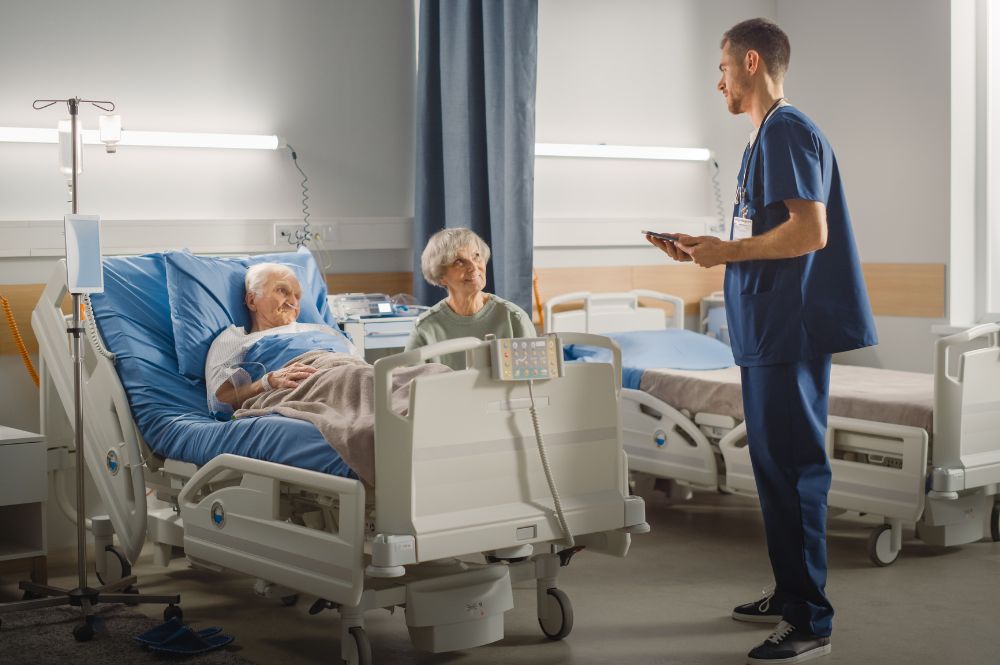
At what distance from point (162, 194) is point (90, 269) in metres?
1.33

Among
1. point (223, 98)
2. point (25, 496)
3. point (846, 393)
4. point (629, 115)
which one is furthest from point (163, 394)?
point (629, 115)

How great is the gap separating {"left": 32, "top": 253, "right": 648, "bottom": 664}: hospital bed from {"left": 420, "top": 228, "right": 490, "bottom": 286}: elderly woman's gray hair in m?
0.63

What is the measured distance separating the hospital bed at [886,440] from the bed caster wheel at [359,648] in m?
1.83

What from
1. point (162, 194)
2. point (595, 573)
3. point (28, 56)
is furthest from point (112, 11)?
point (595, 573)

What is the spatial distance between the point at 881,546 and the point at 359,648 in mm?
1924

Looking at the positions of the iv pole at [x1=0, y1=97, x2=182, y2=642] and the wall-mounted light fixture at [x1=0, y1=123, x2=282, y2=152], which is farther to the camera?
the wall-mounted light fixture at [x1=0, y1=123, x2=282, y2=152]

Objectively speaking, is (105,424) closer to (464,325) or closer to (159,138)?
(464,325)

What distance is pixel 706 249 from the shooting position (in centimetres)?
282

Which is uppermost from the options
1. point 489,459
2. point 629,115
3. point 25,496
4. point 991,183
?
point 629,115

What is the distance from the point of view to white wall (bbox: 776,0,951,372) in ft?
17.0

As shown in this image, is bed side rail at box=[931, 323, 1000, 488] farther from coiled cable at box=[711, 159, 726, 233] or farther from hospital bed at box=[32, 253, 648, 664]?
coiled cable at box=[711, 159, 726, 233]

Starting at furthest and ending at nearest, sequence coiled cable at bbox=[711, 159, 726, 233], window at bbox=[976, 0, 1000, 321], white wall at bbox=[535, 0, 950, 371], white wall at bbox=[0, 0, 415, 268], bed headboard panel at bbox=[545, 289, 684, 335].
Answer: coiled cable at bbox=[711, 159, 726, 233], white wall at bbox=[535, 0, 950, 371], bed headboard panel at bbox=[545, 289, 684, 335], window at bbox=[976, 0, 1000, 321], white wall at bbox=[0, 0, 415, 268]

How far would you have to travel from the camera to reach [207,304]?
3602mm

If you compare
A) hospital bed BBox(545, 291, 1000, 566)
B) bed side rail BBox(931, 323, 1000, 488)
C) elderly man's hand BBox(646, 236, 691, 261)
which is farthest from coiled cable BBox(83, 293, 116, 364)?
bed side rail BBox(931, 323, 1000, 488)
